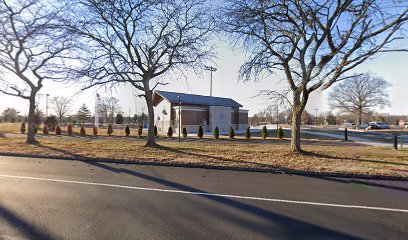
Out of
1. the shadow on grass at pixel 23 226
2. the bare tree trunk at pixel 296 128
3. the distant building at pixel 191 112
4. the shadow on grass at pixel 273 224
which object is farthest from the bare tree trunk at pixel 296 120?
the distant building at pixel 191 112

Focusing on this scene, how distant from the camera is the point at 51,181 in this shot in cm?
650

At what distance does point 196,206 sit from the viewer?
471cm

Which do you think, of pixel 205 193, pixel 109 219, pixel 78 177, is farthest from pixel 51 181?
pixel 205 193

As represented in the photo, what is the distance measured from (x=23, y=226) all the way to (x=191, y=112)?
94.1 ft

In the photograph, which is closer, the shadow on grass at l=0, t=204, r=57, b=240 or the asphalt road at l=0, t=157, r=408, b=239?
the shadow on grass at l=0, t=204, r=57, b=240

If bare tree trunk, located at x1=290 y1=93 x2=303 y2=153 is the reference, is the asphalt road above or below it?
below

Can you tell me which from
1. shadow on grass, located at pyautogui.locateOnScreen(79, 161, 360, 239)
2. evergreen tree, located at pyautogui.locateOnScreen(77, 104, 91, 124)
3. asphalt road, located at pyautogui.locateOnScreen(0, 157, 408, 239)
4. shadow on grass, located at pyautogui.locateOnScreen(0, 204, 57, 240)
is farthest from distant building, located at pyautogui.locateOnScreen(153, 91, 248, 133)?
evergreen tree, located at pyautogui.locateOnScreen(77, 104, 91, 124)

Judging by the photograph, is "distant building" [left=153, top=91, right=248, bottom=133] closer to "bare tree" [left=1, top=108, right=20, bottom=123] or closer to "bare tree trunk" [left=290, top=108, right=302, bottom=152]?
"bare tree trunk" [left=290, top=108, right=302, bottom=152]

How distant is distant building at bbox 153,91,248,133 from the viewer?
3186 centimetres

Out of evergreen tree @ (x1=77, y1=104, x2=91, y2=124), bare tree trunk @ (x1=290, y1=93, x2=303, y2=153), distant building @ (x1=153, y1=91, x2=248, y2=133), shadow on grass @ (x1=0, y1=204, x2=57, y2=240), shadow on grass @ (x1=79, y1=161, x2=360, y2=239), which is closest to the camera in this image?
shadow on grass @ (x1=0, y1=204, x2=57, y2=240)

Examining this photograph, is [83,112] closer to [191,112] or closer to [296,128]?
[191,112]

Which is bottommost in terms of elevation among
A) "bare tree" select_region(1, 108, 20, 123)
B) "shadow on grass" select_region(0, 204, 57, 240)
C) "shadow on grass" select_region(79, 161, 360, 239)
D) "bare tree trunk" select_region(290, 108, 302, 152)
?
"shadow on grass" select_region(79, 161, 360, 239)

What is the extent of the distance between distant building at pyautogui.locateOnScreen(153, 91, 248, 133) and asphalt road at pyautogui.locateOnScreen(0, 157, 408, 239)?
2348 centimetres

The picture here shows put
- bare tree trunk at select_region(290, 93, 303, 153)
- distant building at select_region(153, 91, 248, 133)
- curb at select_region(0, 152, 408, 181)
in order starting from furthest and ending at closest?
distant building at select_region(153, 91, 248, 133) < bare tree trunk at select_region(290, 93, 303, 153) < curb at select_region(0, 152, 408, 181)
